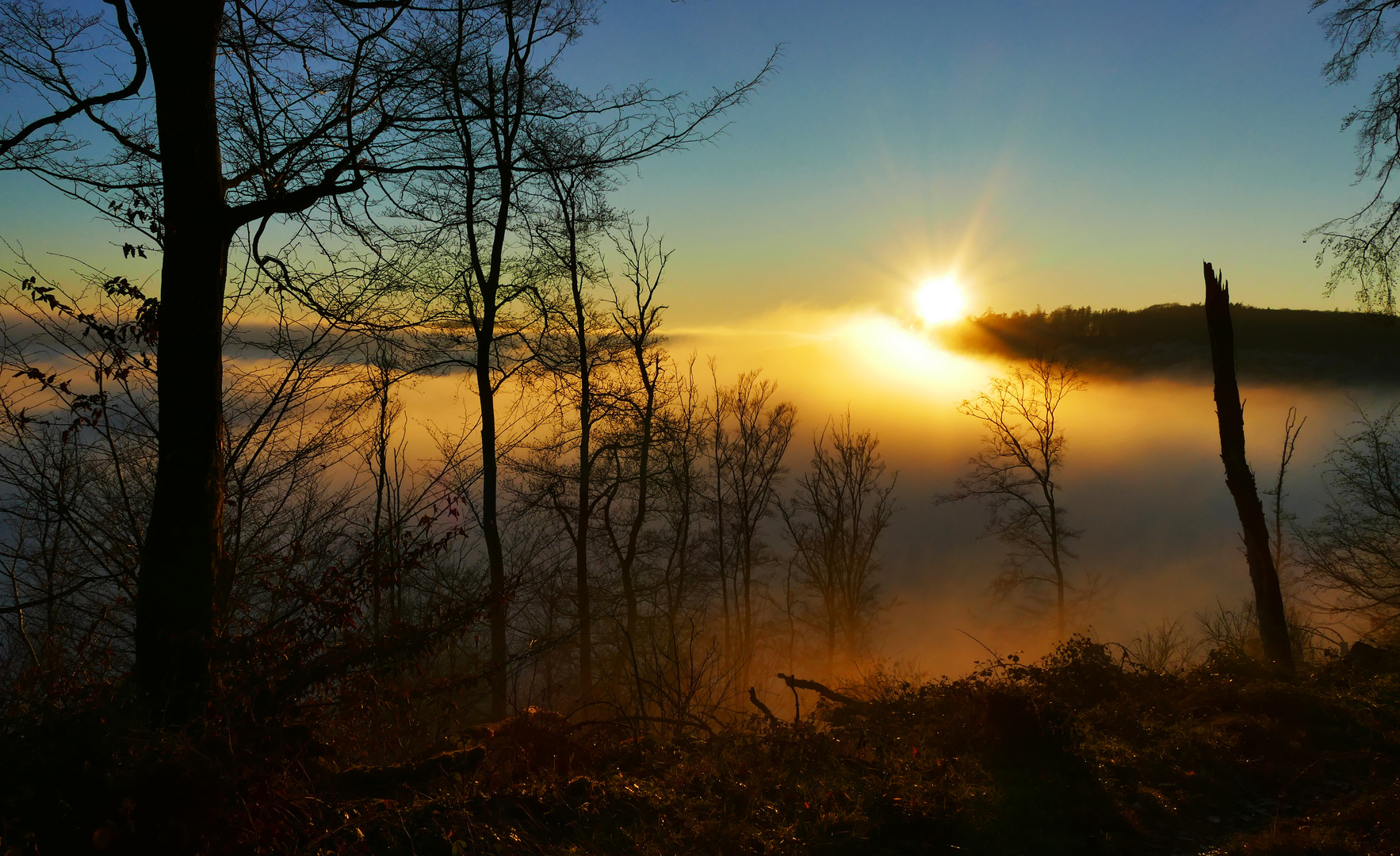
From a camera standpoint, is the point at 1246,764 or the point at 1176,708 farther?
the point at 1176,708

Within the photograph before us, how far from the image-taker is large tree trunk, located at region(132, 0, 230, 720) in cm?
427

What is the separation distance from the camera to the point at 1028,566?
70688mm

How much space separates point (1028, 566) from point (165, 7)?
76.5m

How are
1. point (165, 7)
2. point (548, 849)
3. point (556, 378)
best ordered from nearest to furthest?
point (548, 849)
point (165, 7)
point (556, 378)

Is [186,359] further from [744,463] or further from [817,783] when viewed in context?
[744,463]

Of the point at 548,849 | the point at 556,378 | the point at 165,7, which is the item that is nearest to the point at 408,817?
the point at 548,849

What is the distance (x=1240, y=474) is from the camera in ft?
37.4

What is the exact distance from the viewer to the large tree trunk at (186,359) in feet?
14.0

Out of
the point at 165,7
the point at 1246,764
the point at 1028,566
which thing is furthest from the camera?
the point at 1028,566

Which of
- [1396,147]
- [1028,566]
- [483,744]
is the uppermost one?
[1396,147]

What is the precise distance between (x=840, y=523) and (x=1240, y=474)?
1195 inches

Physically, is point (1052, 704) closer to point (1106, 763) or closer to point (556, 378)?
point (1106, 763)

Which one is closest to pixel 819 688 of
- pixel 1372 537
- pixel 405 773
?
pixel 405 773

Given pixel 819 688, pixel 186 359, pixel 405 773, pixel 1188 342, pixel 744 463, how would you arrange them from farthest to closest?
1. pixel 1188 342
2. pixel 744 463
3. pixel 819 688
4. pixel 405 773
5. pixel 186 359
